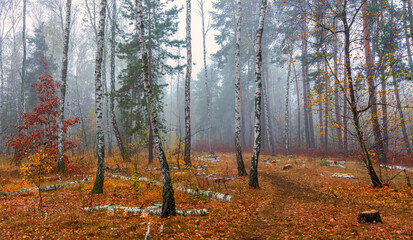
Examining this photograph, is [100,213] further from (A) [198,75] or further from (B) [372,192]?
(A) [198,75]

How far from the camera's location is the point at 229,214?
242 inches

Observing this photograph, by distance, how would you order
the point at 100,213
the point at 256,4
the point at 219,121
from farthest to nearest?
the point at 219,121
the point at 256,4
the point at 100,213

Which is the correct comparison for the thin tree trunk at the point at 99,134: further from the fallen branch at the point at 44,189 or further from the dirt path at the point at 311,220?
the dirt path at the point at 311,220

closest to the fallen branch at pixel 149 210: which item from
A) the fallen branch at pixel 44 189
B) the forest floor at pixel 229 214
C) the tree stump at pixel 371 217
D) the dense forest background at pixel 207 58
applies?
the forest floor at pixel 229 214

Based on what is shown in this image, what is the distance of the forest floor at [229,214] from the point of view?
184 inches

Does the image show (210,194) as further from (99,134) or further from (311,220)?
(99,134)

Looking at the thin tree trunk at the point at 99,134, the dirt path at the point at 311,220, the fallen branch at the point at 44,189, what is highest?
the thin tree trunk at the point at 99,134

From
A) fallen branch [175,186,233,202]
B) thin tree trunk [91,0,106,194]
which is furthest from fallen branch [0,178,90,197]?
fallen branch [175,186,233,202]

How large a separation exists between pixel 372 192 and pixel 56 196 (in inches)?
448

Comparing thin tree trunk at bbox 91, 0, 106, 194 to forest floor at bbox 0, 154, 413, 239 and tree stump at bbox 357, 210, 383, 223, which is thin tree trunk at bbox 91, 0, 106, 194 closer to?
forest floor at bbox 0, 154, 413, 239

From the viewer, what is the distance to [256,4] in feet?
84.6

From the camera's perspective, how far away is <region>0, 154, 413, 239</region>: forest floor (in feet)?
15.3

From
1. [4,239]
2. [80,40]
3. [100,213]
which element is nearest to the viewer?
[4,239]

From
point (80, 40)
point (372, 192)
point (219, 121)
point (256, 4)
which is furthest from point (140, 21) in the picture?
point (219, 121)
